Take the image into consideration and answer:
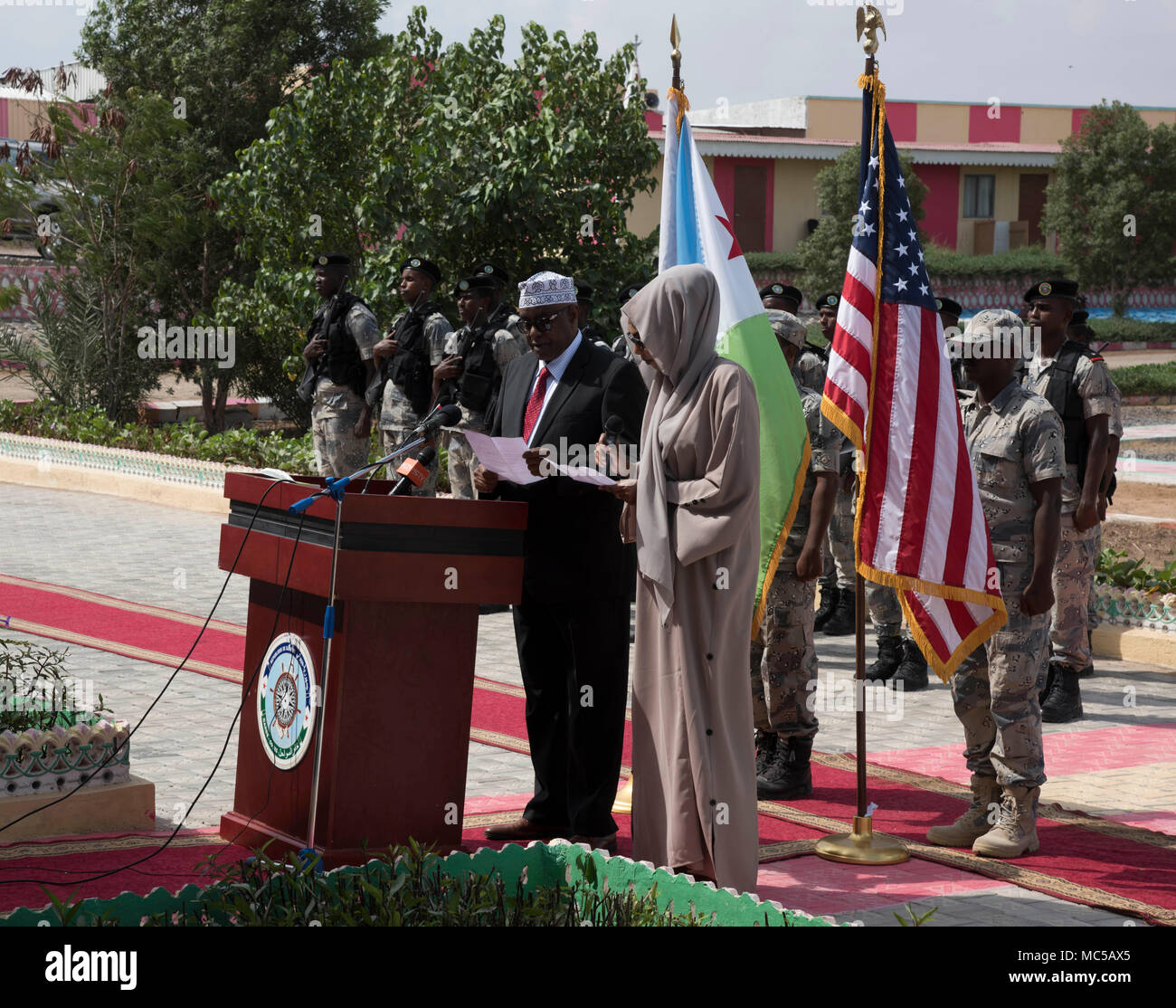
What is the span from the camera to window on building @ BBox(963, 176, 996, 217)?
44.8 meters

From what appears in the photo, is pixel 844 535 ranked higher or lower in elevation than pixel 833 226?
lower

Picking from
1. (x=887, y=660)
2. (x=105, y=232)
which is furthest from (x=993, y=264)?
(x=887, y=660)

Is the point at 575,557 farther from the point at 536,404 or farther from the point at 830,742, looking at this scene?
the point at 830,742

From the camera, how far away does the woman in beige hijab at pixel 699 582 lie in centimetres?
462

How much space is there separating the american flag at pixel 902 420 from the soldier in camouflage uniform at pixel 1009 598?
0.14 metres

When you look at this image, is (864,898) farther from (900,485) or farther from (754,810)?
(900,485)

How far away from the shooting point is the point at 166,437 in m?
17.5

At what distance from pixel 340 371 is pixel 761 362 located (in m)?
5.29

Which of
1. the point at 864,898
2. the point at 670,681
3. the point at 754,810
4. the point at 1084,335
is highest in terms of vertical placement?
the point at 1084,335

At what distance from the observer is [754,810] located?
4.74 meters

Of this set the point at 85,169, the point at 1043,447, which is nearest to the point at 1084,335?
the point at 1043,447

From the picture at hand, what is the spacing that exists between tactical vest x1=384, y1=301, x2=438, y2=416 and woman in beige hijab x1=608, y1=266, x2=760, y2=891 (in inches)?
221

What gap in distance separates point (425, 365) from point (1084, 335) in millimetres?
4415

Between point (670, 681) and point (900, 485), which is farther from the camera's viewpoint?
point (900, 485)
